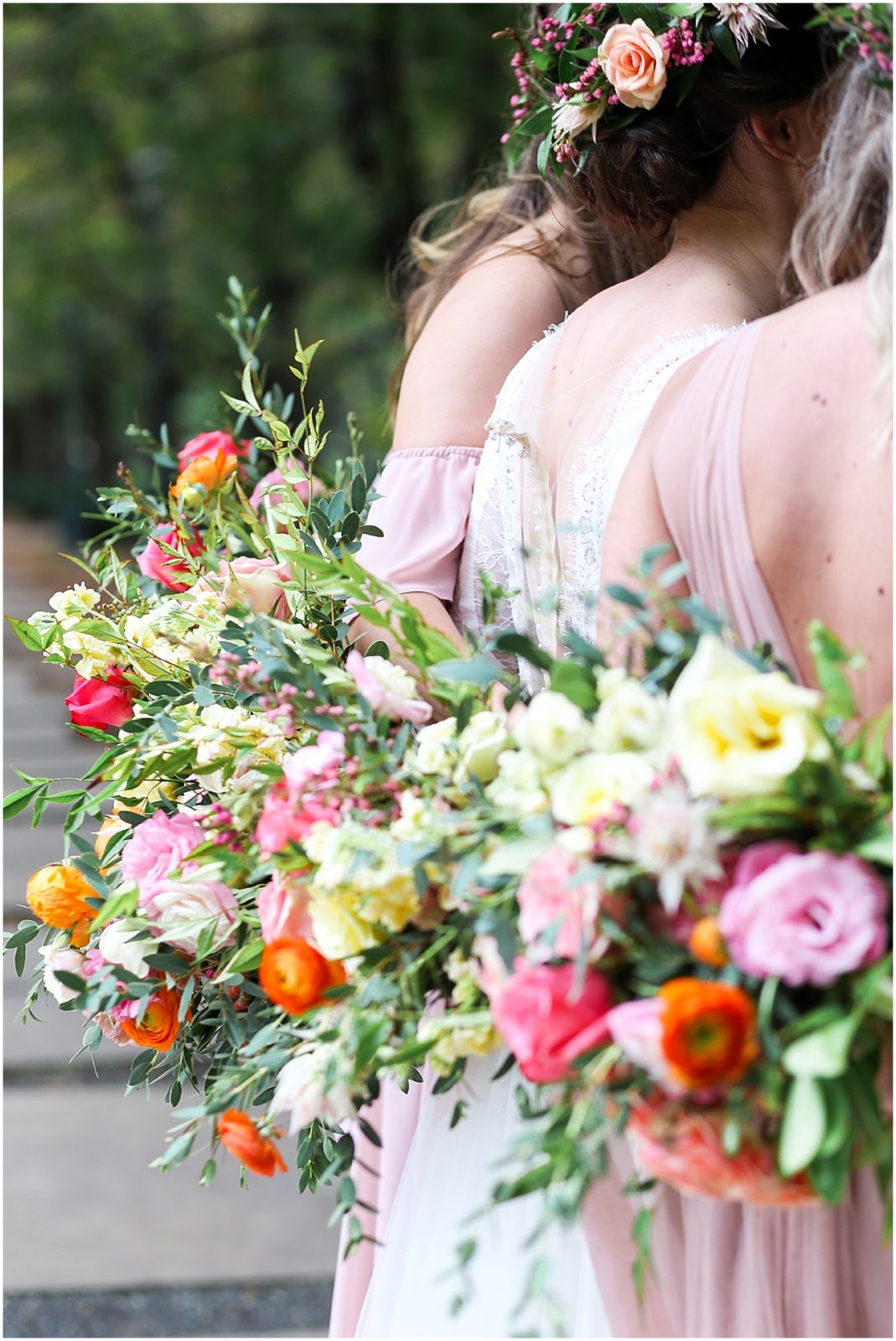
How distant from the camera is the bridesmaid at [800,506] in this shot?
127cm

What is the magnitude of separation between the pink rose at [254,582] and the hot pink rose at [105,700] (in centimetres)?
22

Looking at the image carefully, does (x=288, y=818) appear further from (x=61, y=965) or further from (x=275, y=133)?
(x=275, y=133)

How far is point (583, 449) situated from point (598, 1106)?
85cm

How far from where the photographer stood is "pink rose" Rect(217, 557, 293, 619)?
1737 mm

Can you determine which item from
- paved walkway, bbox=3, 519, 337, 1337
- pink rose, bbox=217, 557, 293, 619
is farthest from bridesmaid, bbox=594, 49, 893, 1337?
paved walkway, bbox=3, 519, 337, 1337

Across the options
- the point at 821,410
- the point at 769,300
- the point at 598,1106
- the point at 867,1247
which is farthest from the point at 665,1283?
the point at 769,300

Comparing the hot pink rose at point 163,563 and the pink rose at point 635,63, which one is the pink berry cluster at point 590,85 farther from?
the hot pink rose at point 163,563

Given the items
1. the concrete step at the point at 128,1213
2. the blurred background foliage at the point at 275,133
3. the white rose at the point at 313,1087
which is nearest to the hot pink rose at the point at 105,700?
the white rose at the point at 313,1087

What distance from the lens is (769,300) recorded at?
1.78 metres

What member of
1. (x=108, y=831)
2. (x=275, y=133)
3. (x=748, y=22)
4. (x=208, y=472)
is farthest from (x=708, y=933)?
(x=275, y=133)

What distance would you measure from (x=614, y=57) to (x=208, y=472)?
0.85 metres

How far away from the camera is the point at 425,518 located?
2.03 meters

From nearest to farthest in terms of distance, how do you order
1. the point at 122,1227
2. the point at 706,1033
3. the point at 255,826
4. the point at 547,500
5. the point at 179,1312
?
the point at 706,1033 → the point at 255,826 → the point at 547,500 → the point at 179,1312 → the point at 122,1227

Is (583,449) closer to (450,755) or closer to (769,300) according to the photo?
(769,300)
